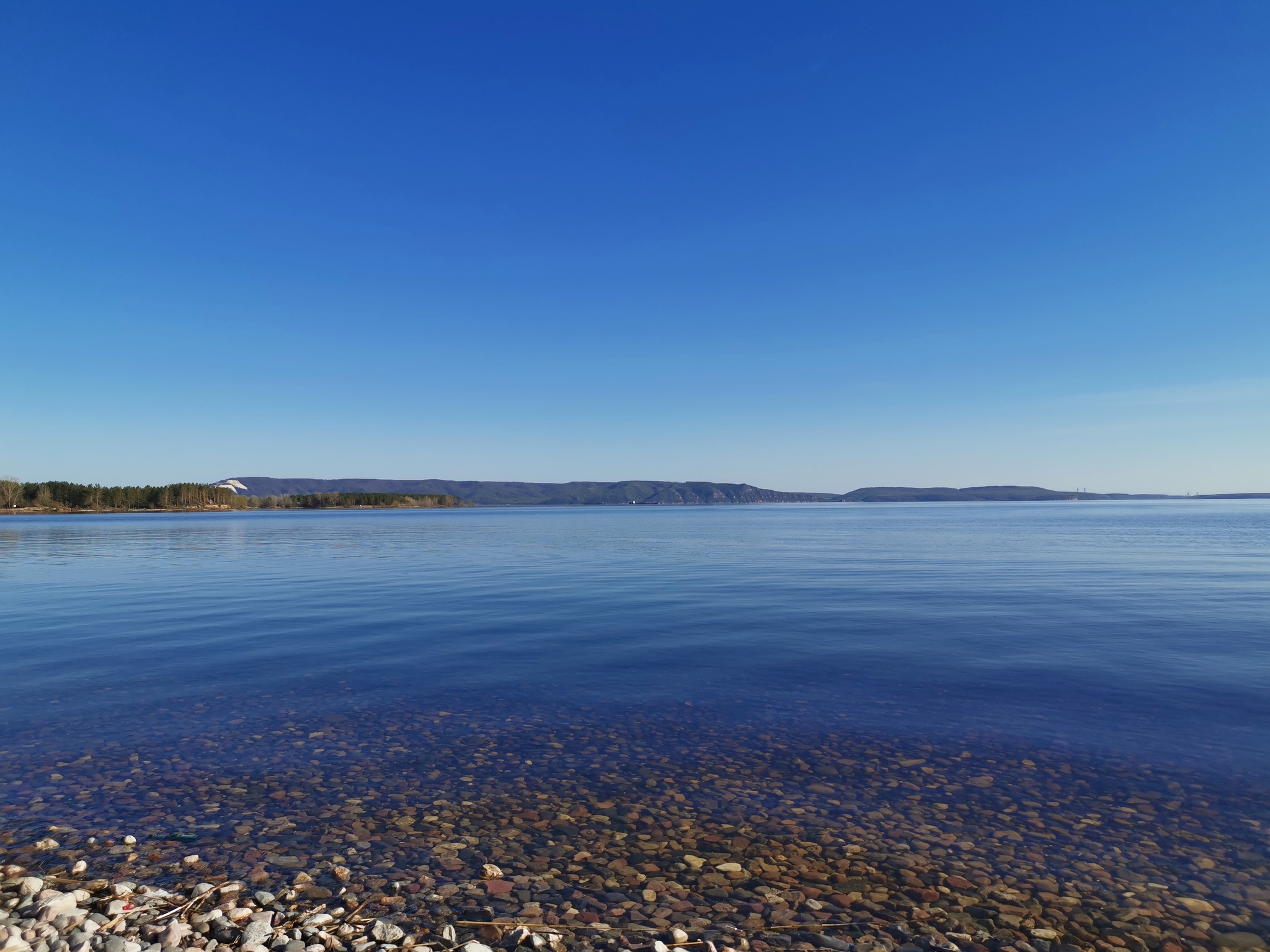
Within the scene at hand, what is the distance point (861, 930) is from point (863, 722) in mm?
6436

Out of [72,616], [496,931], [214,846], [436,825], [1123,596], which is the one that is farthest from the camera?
[1123,596]

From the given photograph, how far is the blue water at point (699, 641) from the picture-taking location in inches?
561

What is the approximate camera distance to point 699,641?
21172mm

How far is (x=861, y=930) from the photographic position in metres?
7.11

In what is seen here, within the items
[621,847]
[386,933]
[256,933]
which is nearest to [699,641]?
[621,847]

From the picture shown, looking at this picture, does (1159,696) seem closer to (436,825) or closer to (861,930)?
(861,930)

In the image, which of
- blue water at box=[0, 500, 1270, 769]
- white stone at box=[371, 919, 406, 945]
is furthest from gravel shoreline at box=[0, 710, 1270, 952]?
blue water at box=[0, 500, 1270, 769]

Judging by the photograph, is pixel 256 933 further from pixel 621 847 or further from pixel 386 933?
pixel 621 847

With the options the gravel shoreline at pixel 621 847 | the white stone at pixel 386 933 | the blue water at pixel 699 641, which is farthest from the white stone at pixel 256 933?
the blue water at pixel 699 641

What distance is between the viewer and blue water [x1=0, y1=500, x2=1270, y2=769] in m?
14.2

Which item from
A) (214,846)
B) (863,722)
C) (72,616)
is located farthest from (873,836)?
(72,616)

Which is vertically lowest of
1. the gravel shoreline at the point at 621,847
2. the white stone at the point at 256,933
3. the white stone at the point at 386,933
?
the gravel shoreline at the point at 621,847

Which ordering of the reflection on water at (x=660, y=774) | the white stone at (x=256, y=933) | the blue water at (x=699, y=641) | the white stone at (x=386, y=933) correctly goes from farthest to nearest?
1. the blue water at (x=699, y=641)
2. the reflection on water at (x=660, y=774)
3. the white stone at (x=386, y=933)
4. the white stone at (x=256, y=933)

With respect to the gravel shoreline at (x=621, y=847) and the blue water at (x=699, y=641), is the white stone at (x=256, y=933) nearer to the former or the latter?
the gravel shoreline at (x=621, y=847)
